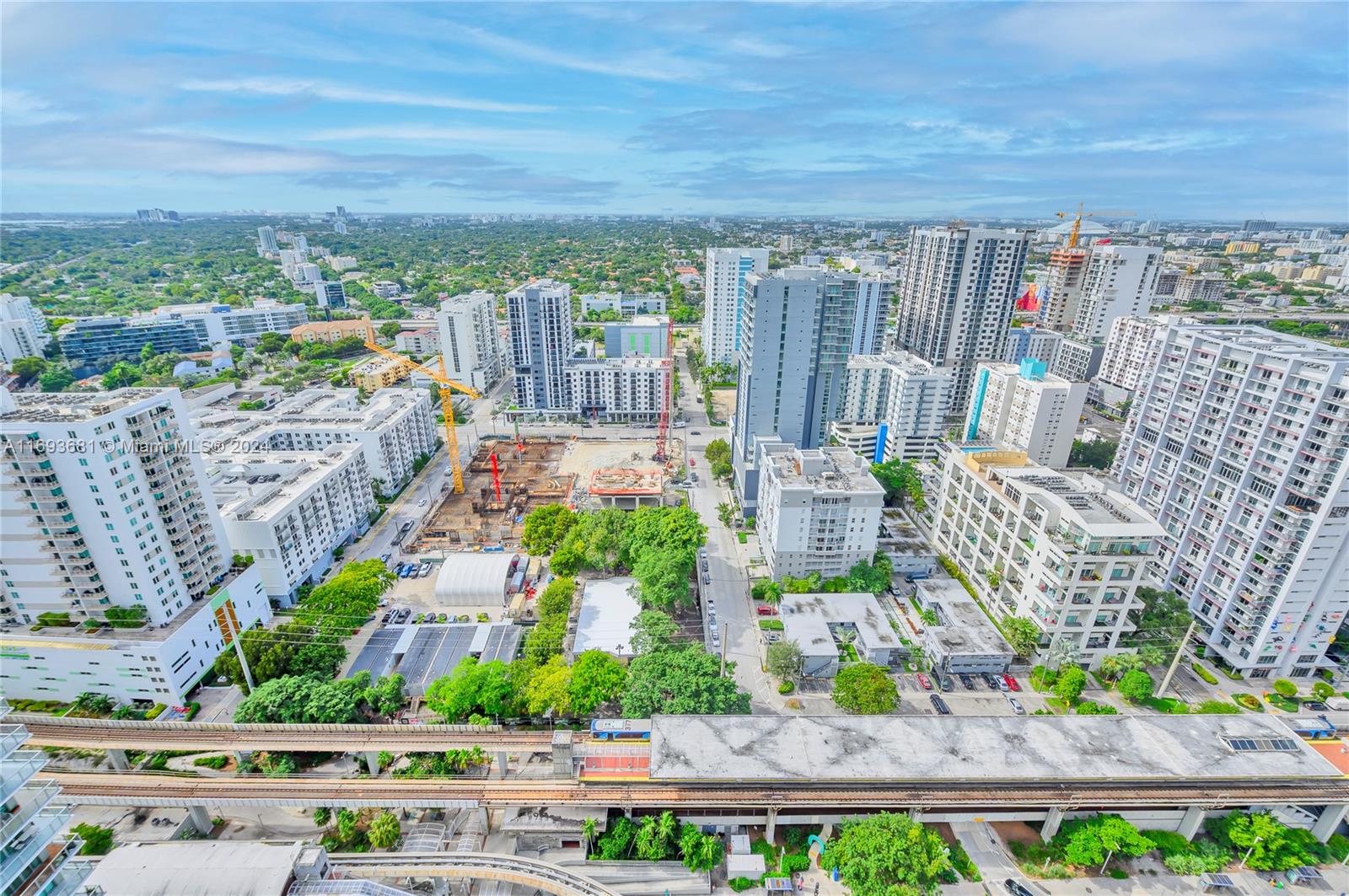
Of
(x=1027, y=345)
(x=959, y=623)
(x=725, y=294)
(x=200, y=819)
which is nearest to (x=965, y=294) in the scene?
(x=1027, y=345)

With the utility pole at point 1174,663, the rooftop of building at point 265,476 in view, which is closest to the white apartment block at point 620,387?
the rooftop of building at point 265,476

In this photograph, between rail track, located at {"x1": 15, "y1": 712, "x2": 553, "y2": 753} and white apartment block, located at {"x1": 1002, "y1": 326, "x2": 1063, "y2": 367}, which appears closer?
rail track, located at {"x1": 15, "y1": 712, "x2": 553, "y2": 753}

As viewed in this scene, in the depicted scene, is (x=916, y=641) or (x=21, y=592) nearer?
(x=21, y=592)

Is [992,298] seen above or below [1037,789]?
above

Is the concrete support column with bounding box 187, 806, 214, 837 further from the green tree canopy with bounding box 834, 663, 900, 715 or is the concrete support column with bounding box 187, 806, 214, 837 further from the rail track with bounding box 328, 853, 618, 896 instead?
the green tree canopy with bounding box 834, 663, 900, 715

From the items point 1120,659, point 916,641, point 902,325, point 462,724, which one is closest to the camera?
point 462,724

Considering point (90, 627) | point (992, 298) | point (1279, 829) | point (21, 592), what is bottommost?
point (1279, 829)

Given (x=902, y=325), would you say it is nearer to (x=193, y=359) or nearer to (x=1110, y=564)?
(x=1110, y=564)

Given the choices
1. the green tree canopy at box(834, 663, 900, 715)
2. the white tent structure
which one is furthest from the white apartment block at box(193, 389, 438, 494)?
the green tree canopy at box(834, 663, 900, 715)

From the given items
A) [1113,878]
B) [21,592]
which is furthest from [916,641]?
[21,592]
